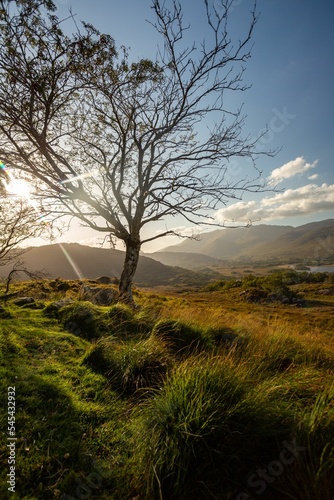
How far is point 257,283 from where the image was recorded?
59.4m

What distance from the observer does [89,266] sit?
15012cm

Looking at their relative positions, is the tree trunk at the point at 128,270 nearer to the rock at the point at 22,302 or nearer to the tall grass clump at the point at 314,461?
the rock at the point at 22,302

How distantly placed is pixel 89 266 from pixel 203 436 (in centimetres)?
15455

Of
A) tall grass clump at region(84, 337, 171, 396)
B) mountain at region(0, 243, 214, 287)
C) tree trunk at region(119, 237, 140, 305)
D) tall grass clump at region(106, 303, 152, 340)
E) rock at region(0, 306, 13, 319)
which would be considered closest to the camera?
tall grass clump at region(84, 337, 171, 396)

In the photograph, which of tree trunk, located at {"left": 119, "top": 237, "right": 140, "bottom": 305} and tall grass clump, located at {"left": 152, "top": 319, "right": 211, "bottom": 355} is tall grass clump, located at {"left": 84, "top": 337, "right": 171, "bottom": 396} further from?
tree trunk, located at {"left": 119, "top": 237, "right": 140, "bottom": 305}

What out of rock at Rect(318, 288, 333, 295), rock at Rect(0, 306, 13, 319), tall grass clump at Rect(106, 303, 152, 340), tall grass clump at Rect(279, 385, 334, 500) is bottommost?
rock at Rect(318, 288, 333, 295)

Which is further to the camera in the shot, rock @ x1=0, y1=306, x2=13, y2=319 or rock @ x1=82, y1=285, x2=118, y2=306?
rock @ x1=82, y1=285, x2=118, y2=306

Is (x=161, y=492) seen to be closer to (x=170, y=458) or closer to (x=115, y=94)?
(x=170, y=458)

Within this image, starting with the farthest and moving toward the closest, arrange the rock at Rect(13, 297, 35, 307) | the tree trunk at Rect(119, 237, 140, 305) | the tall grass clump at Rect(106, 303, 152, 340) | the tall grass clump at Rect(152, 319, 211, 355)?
the tree trunk at Rect(119, 237, 140, 305) → the rock at Rect(13, 297, 35, 307) → the tall grass clump at Rect(106, 303, 152, 340) → the tall grass clump at Rect(152, 319, 211, 355)

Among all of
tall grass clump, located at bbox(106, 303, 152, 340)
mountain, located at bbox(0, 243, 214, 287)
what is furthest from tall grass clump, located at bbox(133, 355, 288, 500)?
mountain, located at bbox(0, 243, 214, 287)

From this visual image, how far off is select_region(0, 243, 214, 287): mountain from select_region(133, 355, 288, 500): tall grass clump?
124976 mm

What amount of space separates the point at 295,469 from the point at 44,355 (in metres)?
5.13

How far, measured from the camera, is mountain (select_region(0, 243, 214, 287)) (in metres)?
137

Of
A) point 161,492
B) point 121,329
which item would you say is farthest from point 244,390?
point 121,329
